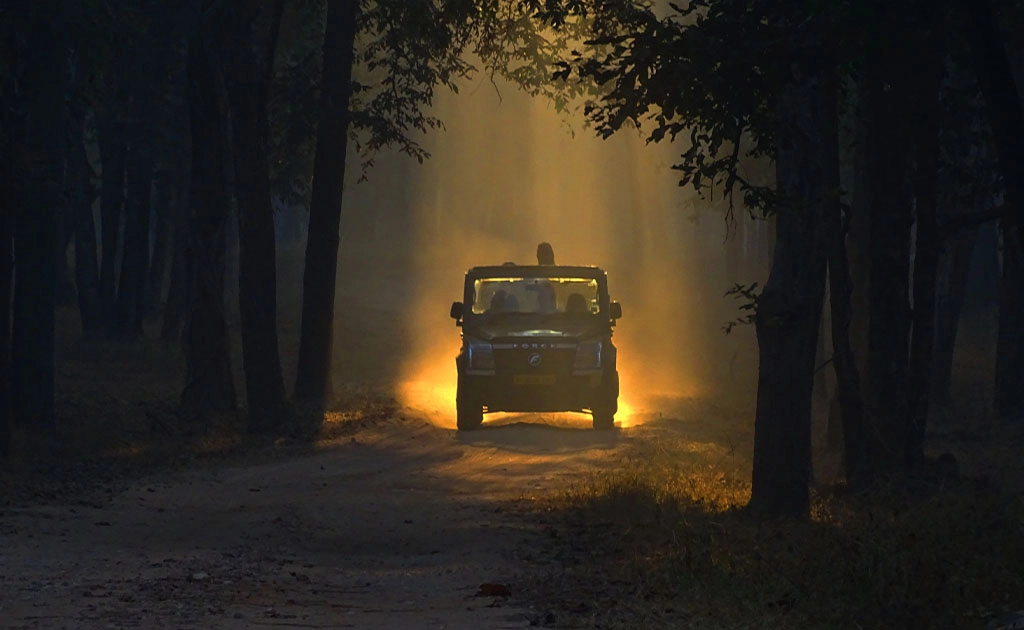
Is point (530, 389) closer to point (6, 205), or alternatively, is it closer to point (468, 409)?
point (468, 409)

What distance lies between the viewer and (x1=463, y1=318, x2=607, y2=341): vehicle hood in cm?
2064

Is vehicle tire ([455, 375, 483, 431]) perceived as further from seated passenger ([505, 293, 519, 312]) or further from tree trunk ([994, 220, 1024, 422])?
tree trunk ([994, 220, 1024, 422])

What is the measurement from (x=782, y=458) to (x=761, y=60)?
3422 mm

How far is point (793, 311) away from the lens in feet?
41.5

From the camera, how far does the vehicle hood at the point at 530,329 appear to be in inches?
813

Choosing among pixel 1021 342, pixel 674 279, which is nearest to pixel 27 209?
pixel 1021 342

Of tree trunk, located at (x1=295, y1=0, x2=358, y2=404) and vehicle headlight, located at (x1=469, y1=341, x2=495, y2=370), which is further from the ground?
tree trunk, located at (x1=295, y1=0, x2=358, y2=404)

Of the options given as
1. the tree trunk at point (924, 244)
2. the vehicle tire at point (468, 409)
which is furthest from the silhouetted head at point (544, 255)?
the tree trunk at point (924, 244)

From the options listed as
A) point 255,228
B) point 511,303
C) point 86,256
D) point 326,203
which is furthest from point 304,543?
Answer: point 86,256

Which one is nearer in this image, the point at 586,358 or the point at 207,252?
the point at 586,358

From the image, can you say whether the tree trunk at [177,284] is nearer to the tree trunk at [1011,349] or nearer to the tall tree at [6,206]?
the tall tree at [6,206]

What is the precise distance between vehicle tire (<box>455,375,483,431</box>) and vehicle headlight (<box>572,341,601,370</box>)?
4.65 feet

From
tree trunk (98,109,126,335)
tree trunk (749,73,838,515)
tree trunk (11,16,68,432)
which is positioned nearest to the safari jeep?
tree trunk (11,16,68,432)

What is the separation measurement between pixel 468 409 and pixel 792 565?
11415 mm
